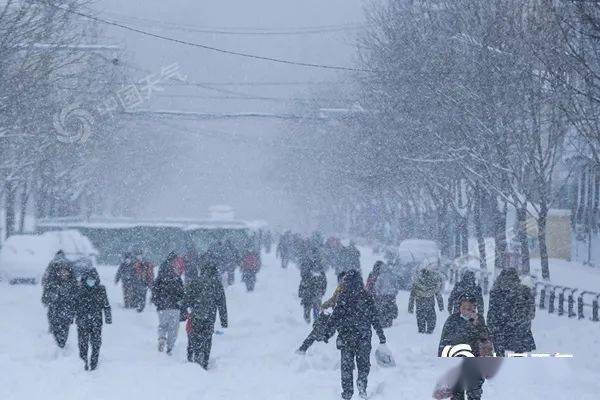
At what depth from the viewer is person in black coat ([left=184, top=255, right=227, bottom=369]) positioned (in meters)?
15.2

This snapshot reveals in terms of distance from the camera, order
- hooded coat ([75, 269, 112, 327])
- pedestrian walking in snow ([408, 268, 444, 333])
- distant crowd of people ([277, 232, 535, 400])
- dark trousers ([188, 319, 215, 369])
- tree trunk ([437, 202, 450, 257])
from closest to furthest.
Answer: distant crowd of people ([277, 232, 535, 400]) → hooded coat ([75, 269, 112, 327]) → dark trousers ([188, 319, 215, 369]) → pedestrian walking in snow ([408, 268, 444, 333]) → tree trunk ([437, 202, 450, 257])

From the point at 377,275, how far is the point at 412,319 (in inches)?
148

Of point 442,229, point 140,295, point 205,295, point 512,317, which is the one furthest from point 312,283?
point 442,229

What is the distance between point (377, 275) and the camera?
800 inches

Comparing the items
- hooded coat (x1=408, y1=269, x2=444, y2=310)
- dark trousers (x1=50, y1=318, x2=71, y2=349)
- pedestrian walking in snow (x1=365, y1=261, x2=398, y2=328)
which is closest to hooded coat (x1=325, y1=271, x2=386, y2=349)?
dark trousers (x1=50, y1=318, x2=71, y2=349)

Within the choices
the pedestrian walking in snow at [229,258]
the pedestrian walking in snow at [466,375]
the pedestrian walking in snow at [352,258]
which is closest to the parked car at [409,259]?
Answer: the pedestrian walking in snow at [352,258]

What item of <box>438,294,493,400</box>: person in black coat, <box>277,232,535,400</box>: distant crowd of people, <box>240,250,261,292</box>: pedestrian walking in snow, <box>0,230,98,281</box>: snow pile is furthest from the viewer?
<box>0,230,98,281</box>: snow pile

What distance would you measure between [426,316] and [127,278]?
7419mm

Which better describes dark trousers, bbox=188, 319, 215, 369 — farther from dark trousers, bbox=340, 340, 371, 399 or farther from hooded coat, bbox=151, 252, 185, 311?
dark trousers, bbox=340, 340, 371, 399

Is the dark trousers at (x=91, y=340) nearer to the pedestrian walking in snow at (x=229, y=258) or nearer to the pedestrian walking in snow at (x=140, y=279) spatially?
the pedestrian walking in snow at (x=140, y=279)

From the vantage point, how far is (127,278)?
24469mm

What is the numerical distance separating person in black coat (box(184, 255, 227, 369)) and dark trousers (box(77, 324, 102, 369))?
1395 millimetres

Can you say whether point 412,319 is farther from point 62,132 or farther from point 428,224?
point 428,224

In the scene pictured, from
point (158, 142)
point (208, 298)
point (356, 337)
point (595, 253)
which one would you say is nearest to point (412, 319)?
point (208, 298)
